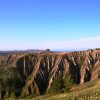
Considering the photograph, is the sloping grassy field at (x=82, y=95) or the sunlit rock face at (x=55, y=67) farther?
the sunlit rock face at (x=55, y=67)

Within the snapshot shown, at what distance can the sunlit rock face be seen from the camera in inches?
7195

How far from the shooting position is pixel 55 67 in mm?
189875

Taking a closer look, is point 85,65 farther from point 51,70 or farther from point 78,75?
point 51,70

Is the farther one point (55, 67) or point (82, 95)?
point (55, 67)

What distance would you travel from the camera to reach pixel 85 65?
19300 centimetres

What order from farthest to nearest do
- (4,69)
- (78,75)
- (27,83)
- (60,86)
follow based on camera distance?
(78,75) < (27,83) < (60,86) < (4,69)

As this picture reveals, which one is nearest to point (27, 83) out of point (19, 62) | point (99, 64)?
point (19, 62)

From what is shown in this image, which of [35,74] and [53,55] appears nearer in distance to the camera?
[35,74]

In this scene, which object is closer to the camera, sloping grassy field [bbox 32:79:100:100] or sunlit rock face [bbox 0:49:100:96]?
sloping grassy field [bbox 32:79:100:100]

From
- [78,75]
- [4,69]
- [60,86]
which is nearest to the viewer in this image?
[4,69]

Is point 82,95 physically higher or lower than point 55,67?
higher

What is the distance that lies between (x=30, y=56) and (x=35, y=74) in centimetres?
1936

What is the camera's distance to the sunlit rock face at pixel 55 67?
18275cm

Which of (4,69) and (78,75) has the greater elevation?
(4,69)
